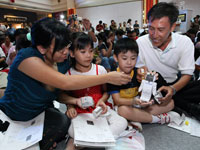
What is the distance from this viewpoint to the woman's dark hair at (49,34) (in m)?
0.99

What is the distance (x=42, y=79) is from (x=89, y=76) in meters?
0.32

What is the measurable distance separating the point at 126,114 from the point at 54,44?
847 mm

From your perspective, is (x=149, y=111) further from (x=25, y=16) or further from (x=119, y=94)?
(x=25, y=16)

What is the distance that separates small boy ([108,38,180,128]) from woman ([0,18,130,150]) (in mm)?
225

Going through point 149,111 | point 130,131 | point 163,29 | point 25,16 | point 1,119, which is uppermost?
point 25,16

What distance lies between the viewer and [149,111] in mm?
1405

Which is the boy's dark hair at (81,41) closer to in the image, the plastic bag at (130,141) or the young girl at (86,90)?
the young girl at (86,90)

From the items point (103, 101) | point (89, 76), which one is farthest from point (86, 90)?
point (89, 76)

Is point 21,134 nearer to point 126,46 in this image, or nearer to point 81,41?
point 81,41

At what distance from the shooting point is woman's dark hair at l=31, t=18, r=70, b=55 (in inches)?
38.9

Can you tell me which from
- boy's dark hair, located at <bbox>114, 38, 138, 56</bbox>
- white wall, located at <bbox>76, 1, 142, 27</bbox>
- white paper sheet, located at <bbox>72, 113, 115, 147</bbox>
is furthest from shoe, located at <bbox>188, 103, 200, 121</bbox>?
white wall, located at <bbox>76, 1, 142, 27</bbox>

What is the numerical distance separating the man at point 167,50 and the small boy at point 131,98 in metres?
0.17

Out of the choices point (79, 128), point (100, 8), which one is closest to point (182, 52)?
point (79, 128)

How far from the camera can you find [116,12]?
11.1 meters
